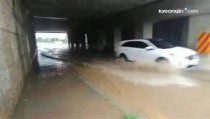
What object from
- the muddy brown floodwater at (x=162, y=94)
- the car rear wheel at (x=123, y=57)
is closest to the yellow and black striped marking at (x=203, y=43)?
the muddy brown floodwater at (x=162, y=94)

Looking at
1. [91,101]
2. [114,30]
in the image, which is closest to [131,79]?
[91,101]

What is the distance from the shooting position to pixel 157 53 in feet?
37.5

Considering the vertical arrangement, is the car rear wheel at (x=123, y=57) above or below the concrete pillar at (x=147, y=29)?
below

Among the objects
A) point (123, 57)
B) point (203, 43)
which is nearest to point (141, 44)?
point (123, 57)

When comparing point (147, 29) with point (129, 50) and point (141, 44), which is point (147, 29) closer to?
point (129, 50)

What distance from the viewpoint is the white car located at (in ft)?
34.5

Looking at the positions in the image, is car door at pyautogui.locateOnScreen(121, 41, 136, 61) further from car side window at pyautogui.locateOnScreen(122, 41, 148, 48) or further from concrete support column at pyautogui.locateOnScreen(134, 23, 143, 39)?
concrete support column at pyautogui.locateOnScreen(134, 23, 143, 39)

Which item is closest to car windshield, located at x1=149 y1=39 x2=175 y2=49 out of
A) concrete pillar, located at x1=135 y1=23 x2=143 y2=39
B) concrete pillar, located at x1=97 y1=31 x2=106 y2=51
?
concrete pillar, located at x1=135 y1=23 x2=143 y2=39

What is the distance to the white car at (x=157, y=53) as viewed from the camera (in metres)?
10.5

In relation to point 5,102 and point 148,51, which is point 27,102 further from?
point 148,51

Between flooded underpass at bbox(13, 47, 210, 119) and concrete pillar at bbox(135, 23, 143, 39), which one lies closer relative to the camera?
flooded underpass at bbox(13, 47, 210, 119)

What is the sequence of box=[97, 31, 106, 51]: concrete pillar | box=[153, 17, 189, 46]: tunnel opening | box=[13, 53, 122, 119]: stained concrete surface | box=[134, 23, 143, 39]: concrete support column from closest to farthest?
box=[13, 53, 122, 119]: stained concrete surface, box=[153, 17, 189, 46]: tunnel opening, box=[134, 23, 143, 39]: concrete support column, box=[97, 31, 106, 51]: concrete pillar

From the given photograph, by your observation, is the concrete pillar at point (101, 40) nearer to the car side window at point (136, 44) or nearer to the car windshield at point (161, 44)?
the car side window at point (136, 44)

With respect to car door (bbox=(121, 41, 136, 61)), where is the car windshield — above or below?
above
